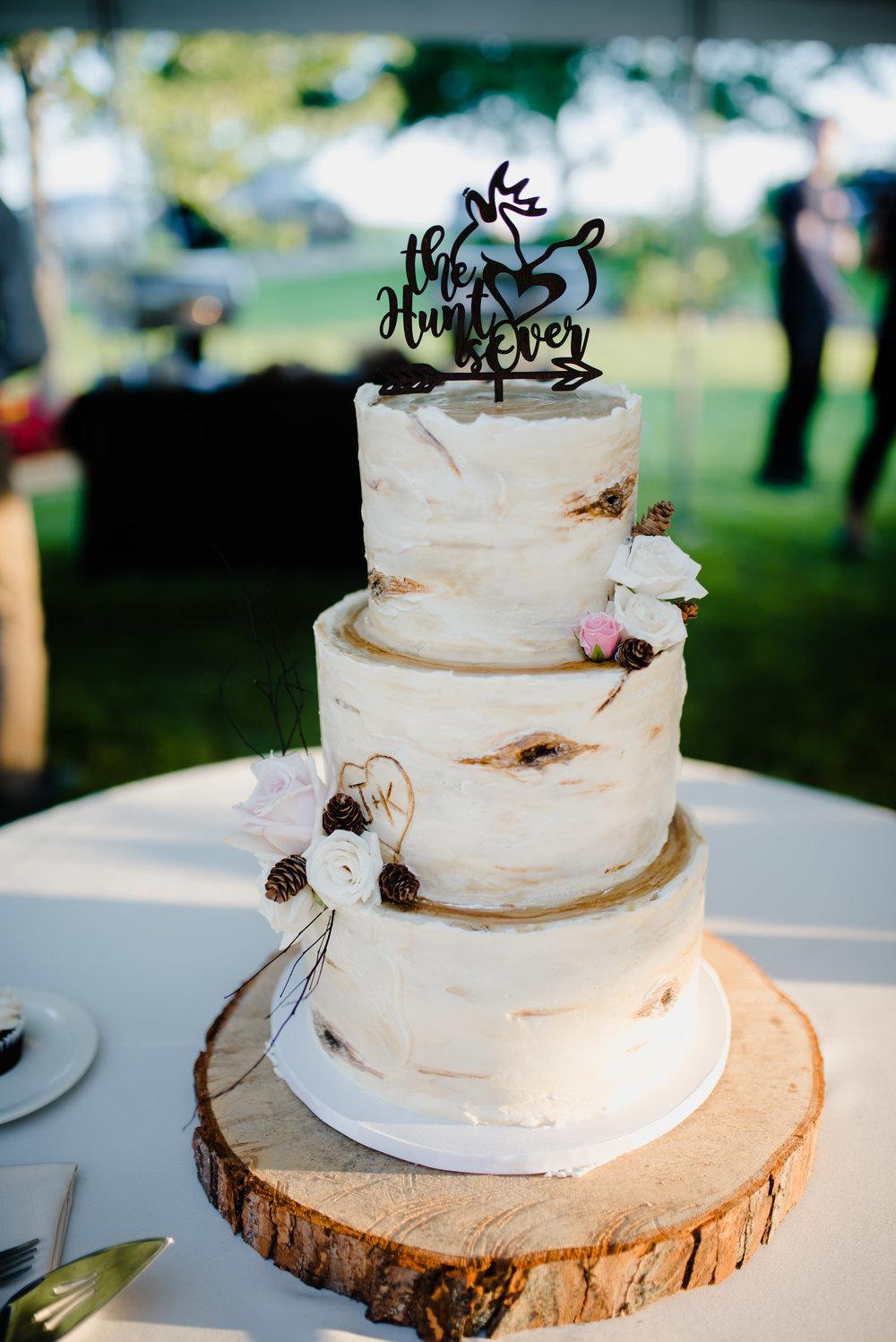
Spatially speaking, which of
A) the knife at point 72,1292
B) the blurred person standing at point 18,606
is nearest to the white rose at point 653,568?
the knife at point 72,1292

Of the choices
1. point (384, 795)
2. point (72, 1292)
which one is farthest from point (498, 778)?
point (72, 1292)

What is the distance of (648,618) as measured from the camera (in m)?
1.41

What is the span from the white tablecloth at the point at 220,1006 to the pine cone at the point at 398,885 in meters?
0.45

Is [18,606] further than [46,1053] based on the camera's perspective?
Yes

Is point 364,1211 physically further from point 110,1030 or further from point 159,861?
point 159,861

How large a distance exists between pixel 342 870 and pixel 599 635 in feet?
1.47

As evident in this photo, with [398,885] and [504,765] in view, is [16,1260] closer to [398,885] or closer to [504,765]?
[398,885]

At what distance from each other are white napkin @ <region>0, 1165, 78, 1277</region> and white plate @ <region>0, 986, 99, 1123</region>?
0.45 feet

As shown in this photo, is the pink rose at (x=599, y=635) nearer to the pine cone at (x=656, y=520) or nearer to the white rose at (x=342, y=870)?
the pine cone at (x=656, y=520)

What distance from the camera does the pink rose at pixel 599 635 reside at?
1.40m

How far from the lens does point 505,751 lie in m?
1.38

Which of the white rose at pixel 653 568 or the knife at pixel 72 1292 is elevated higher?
the white rose at pixel 653 568

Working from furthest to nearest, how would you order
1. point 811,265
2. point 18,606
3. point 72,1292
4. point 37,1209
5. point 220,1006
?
1. point 811,265
2. point 18,606
3. point 220,1006
4. point 37,1209
5. point 72,1292

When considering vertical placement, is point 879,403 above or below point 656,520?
below
